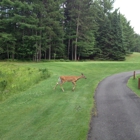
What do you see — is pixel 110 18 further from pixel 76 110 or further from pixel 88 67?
pixel 76 110

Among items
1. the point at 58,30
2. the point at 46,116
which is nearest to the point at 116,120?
the point at 46,116

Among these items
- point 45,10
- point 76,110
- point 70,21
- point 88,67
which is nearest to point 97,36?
point 70,21

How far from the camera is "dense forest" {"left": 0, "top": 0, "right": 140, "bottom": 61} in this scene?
4186 centimetres

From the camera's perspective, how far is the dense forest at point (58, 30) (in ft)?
137

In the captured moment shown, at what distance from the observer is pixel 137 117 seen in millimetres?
9523

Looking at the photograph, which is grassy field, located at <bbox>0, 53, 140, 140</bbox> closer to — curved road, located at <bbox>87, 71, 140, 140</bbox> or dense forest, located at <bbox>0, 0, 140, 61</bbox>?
curved road, located at <bbox>87, 71, 140, 140</bbox>

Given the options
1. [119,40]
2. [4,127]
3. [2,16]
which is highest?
[2,16]

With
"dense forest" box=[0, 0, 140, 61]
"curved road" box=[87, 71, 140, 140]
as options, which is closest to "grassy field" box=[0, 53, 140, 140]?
"curved road" box=[87, 71, 140, 140]

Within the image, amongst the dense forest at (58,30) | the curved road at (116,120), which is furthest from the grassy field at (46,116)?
the dense forest at (58,30)

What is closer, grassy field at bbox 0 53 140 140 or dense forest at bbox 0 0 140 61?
grassy field at bbox 0 53 140 140

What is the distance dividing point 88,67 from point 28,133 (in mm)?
28949

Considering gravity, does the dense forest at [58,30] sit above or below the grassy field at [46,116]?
above

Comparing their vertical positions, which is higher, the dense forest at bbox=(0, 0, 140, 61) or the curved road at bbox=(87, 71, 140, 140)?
the dense forest at bbox=(0, 0, 140, 61)

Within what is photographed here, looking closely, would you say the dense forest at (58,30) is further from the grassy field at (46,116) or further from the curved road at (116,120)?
the curved road at (116,120)
